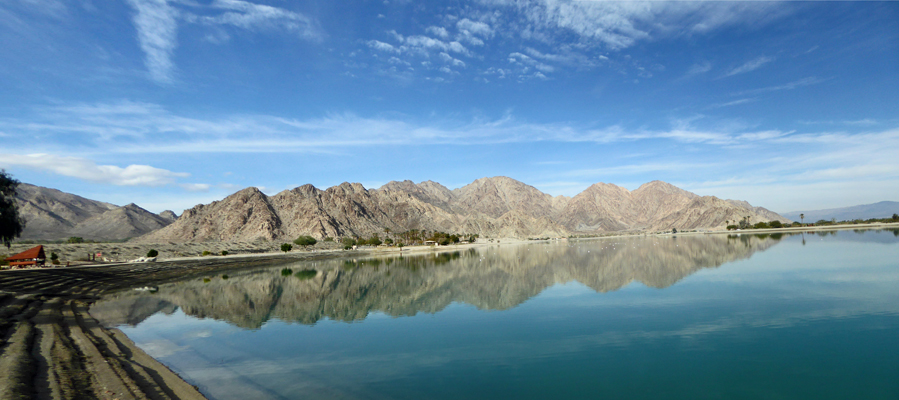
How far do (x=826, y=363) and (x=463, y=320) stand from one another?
16.1m

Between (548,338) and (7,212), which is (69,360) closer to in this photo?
(548,338)

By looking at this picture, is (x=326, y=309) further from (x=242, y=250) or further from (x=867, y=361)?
(x=242, y=250)

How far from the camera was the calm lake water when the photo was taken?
12859 mm

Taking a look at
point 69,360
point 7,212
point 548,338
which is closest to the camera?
point 69,360

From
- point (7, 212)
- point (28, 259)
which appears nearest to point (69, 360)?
point (7, 212)

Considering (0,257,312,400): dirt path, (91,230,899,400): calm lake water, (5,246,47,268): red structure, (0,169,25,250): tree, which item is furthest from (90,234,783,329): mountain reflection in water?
(5,246,47,268): red structure

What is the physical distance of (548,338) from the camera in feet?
62.1

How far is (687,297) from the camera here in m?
27.7

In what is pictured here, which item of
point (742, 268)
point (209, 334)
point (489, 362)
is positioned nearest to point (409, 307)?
point (209, 334)

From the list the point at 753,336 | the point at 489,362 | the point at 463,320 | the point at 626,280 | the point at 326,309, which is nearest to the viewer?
the point at 489,362

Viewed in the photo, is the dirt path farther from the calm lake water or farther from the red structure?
the red structure

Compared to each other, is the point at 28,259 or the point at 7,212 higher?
the point at 7,212

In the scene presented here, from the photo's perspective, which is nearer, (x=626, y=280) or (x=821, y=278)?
(x=821, y=278)

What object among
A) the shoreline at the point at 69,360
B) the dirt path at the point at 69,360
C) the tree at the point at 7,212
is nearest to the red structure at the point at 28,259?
the tree at the point at 7,212
